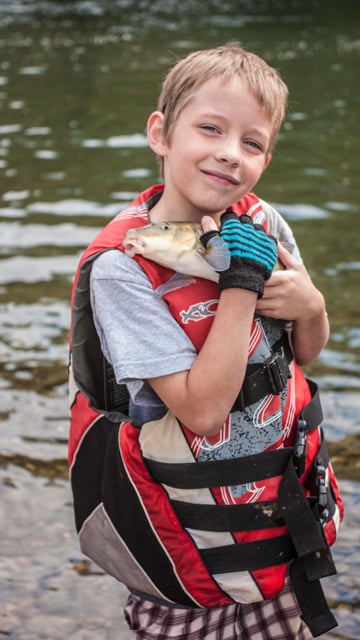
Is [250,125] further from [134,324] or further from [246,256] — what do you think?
[134,324]

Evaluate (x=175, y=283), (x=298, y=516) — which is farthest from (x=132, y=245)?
(x=298, y=516)

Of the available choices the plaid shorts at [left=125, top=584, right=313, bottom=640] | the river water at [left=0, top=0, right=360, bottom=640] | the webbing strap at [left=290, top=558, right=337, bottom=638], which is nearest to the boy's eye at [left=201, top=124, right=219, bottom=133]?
the webbing strap at [left=290, top=558, right=337, bottom=638]

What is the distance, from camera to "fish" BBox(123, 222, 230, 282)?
2865 mm

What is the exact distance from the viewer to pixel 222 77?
303 cm

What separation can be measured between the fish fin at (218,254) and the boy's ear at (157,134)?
0.54 meters

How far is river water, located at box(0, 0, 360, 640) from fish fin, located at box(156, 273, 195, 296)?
2104 mm

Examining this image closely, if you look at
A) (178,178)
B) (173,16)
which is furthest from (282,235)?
(173,16)

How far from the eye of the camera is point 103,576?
187 inches

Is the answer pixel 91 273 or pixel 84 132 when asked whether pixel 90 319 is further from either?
pixel 84 132

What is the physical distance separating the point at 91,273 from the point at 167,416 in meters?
0.52

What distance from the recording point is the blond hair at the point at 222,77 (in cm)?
303

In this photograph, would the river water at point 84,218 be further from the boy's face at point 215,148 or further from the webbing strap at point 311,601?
the boy's face at point 215,148

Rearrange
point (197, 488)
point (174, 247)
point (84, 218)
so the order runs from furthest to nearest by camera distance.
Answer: point (84, 218), point (197, 488), point (174, 247)

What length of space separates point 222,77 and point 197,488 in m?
1.34
